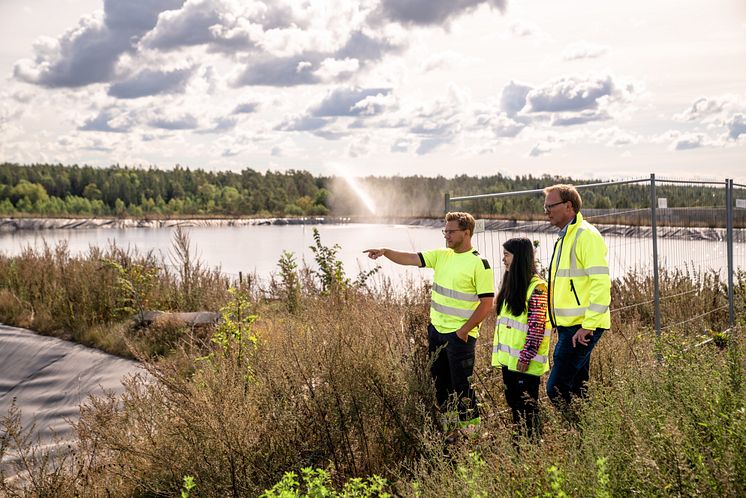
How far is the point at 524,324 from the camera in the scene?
5.41 meters

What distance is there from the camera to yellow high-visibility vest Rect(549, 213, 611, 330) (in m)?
5.09

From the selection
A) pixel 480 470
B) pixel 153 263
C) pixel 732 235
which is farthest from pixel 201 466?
pixel 153 263

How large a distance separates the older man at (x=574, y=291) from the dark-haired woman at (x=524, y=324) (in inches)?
5.0

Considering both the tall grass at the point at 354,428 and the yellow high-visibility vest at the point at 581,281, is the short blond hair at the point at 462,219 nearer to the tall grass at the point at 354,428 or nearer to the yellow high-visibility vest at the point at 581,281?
the yellow high-visibility vest at the point at 581,281

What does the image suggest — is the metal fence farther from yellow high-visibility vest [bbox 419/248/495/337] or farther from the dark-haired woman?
the dark-haired woman

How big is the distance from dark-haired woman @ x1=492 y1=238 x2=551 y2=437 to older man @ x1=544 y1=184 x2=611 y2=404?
13 cm

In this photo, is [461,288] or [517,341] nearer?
[517,341]

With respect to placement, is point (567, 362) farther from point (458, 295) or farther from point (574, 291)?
point (458, 295)

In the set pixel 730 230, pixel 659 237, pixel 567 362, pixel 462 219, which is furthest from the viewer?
pixel 730 230

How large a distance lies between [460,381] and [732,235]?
6.33 metres

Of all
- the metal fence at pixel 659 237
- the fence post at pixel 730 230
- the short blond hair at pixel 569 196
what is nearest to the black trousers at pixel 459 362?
the short blond hair at pixel 569 196

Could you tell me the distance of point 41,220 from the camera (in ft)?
282

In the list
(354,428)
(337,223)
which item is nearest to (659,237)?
(354,428)

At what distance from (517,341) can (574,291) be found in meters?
0.57
